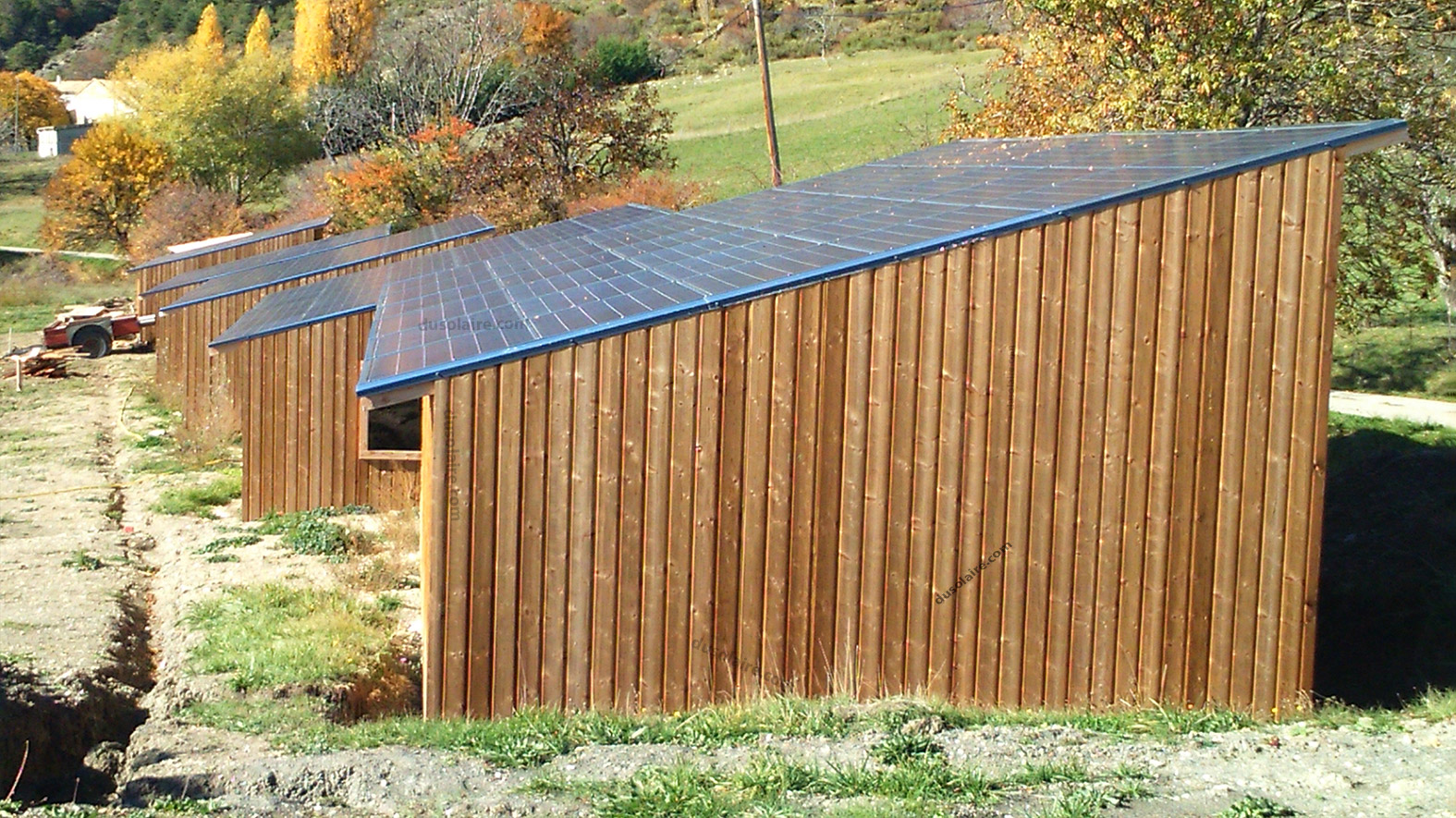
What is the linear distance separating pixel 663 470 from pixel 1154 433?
2861 millimetres

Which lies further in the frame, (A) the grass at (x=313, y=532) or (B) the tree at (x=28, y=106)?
(B) the tree at (x=28, y=106)

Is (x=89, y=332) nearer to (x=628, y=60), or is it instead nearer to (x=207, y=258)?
(x=207, y=258)

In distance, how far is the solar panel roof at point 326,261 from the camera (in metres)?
21.1

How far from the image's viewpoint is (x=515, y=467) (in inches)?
326

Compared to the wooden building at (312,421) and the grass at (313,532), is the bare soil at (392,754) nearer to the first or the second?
the grass at (313,532)

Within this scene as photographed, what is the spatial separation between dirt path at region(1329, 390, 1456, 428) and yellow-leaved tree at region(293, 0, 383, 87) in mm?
72023

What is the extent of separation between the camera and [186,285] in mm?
27281

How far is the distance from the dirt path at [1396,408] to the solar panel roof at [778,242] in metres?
6.40

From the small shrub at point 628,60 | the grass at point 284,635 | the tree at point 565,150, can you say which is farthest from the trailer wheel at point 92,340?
the small shrub at point 628,60

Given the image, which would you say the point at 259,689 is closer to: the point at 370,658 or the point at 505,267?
the point at 370,658

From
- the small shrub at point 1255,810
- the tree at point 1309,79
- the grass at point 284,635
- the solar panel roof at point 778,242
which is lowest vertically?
the grass at point 284,635

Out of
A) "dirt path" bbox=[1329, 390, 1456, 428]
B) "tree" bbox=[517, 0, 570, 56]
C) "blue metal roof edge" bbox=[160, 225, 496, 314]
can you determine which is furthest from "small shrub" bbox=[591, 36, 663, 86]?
"dirt path" bbox=[1329, 390, 1456, 428]

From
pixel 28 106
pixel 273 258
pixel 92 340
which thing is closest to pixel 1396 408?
pixel 273 258

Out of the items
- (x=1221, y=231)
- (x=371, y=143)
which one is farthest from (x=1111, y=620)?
(x=371, y=143)
